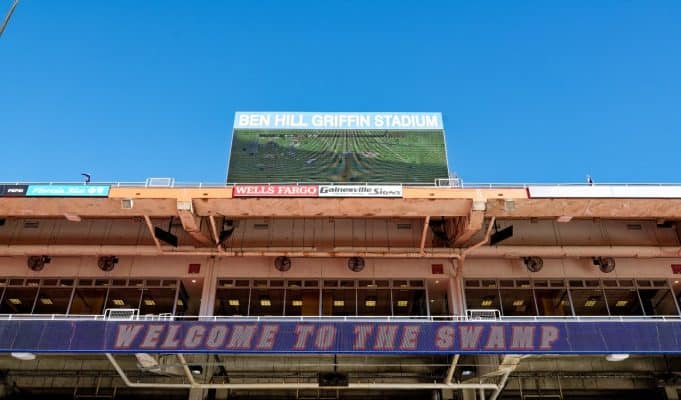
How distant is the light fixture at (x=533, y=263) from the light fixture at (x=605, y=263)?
2.96 m

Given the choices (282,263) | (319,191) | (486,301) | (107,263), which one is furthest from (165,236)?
(486,301)

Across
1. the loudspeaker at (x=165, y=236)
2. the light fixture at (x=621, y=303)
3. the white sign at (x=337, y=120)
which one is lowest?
the light fixture at (x=621, y=303)

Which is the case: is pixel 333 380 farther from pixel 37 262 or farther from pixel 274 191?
pixel 37 262

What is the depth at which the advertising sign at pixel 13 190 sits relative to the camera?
24266 mm

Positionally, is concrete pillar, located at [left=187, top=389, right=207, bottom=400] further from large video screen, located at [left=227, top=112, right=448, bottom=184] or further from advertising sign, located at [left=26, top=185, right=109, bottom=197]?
large video screen, located at [left=227, top=112, right=448, bottom=184]

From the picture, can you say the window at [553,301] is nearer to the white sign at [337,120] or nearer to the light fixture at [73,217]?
the white sign at [337,120]

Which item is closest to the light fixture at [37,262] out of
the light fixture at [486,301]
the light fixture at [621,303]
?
the light fixture at [486,301]

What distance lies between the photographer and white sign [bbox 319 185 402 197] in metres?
24.1

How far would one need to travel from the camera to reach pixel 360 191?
24.3 meters

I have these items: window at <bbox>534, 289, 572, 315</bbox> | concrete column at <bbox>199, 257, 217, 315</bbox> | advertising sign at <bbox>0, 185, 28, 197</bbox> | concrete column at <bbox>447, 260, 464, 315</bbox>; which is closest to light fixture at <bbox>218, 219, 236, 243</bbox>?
concrete column at <bbox>199, 257, 217, 315</bbox>

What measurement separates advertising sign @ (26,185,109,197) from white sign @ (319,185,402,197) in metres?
10.6

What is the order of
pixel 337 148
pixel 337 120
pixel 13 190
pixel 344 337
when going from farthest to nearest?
1. pixel 337 120
2. pixel 337 148
3. pixel 13 190
4. pixel 344 337

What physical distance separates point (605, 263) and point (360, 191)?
1471cm

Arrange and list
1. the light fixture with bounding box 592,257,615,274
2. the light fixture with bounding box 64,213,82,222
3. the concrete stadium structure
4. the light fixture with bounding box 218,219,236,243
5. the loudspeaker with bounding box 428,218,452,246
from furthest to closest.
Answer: the light fixture with bounding box 592,257,615,274
the loudspeaker with bounding box 428,218,452,246
the light fixture with bounding box 218,219,236,243
the light fixture with bounding box 64,213,82,222
the concrete stadium structure
